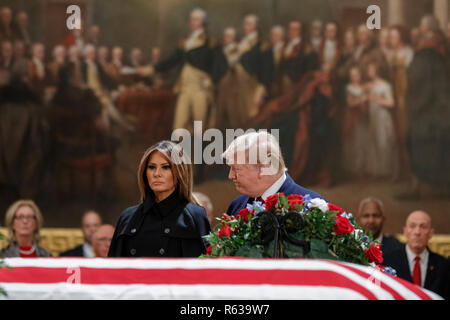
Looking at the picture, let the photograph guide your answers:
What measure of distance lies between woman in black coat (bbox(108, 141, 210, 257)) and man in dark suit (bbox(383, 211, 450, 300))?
412 cm

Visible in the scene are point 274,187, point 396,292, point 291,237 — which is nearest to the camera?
point 396,292

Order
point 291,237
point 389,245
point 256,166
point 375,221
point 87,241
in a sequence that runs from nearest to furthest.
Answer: point 291,237, point 256,166, point 389,245, point 375,221, point 87,241

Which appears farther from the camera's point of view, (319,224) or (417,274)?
(417,274)

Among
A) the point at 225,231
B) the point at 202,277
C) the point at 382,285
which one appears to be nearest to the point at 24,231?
the point at 225,231

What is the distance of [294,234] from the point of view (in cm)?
360

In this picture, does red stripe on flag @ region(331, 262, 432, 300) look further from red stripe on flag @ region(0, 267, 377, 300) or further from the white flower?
the white flower

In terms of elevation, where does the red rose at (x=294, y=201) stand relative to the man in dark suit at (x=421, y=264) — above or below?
above

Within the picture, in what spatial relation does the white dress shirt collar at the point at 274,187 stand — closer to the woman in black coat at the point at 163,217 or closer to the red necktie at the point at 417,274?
the woman in black coat at the point at 163,217

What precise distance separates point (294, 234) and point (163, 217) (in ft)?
5.65

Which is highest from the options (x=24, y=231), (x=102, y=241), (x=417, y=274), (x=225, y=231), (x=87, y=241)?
(x=225, y=231)

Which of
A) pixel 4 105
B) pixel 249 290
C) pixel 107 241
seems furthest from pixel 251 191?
pixel 4 105

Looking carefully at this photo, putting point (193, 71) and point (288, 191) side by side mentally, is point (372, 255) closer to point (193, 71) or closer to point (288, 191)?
point (288, 191)

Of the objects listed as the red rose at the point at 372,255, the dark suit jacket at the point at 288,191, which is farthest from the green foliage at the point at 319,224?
the dark suit jacket at the point at 288,191

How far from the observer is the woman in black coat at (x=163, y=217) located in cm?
505
